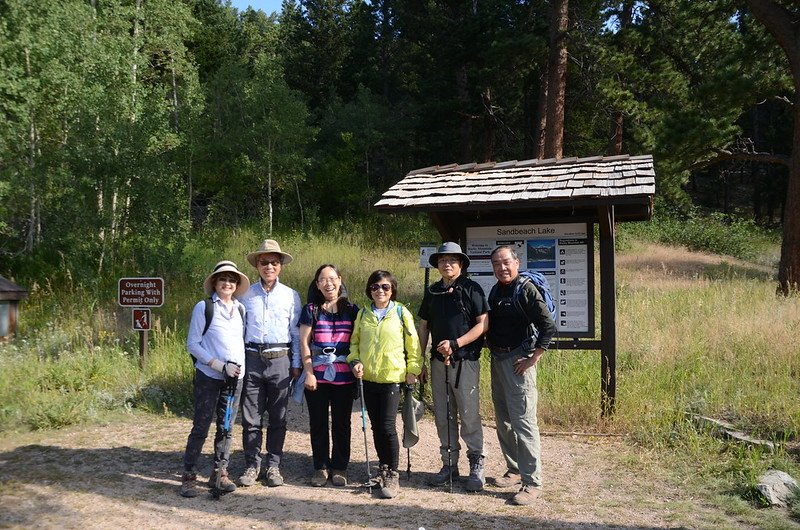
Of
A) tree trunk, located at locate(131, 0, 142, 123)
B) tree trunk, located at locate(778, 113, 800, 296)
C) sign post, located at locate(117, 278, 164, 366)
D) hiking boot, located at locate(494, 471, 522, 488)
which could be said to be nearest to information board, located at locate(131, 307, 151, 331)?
sign post, located at locate(117, 278, 164, 366)

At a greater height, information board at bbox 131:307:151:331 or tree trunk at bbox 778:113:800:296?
tree trunk at bbox 778:113:800:296

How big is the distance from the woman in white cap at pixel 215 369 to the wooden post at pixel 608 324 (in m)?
3.66

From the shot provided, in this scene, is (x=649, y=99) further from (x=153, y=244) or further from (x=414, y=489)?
(x=414, y=489)

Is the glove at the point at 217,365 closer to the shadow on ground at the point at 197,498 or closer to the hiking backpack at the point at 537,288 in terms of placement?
the shadow on ground at the point at 197,498

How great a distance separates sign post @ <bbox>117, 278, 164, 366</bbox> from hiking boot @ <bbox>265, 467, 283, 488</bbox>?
3353 millimetres

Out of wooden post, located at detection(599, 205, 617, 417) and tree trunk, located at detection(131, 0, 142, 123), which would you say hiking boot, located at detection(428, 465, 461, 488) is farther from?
tree trunk, located at detection(131, 0, 142, 123)

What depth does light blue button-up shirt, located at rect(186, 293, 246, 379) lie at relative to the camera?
5.13 m

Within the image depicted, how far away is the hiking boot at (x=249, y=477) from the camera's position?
5293 mm

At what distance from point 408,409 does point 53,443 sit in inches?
140

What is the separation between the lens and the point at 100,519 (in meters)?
4.59

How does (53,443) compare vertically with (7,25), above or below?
below

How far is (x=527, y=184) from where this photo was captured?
6.72 meters

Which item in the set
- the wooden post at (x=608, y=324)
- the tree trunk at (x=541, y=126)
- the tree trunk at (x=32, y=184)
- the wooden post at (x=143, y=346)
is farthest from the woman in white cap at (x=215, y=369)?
the tree trunk at (x=541, y=126)

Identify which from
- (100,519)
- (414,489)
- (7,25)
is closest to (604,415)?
(414,489)
